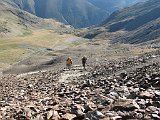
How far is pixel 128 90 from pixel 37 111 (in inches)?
208

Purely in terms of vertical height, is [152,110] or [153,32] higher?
[153,32]

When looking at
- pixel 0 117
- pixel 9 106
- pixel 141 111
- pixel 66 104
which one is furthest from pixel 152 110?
pixel 9 106

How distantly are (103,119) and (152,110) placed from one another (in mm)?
1806

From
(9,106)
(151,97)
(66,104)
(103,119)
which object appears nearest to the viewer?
(103,119)

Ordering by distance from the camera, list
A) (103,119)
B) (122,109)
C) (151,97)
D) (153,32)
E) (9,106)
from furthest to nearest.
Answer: (153,32) → (9,106) → (151,97) → (122,109) → (103,119)

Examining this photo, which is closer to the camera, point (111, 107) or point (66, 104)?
point (111, 107)

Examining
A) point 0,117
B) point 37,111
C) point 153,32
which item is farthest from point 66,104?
point 153,32

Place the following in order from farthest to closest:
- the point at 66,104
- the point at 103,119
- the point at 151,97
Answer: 1. the point at 66,104
2. the point at 151,97
3. the point at 103,119

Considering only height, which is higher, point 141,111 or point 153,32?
point 153,32

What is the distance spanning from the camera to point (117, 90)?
21.5m

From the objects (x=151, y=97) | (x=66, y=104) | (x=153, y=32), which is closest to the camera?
(x=151, y=97)

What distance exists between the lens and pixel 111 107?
1606 centimetres

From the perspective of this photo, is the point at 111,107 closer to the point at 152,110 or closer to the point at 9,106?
→ the point at 152,110

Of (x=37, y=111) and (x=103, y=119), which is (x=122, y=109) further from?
(x=37, y=111)
